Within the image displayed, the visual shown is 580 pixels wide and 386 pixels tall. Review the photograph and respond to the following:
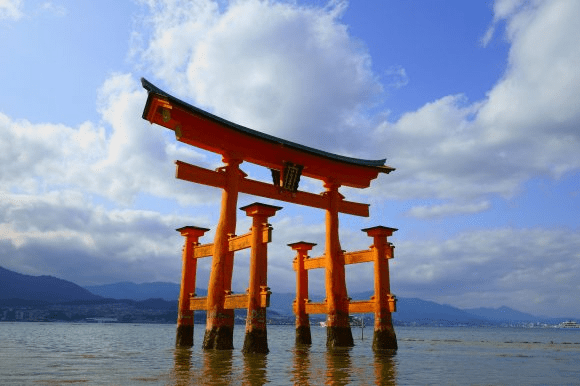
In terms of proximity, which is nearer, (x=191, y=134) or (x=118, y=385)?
(x=118, y=385)

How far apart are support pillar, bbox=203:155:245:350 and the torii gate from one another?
33mm

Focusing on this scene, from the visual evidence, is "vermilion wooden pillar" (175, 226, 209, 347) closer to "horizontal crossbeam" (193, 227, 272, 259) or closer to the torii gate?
the torii gate

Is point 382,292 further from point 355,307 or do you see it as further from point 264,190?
point 264,190

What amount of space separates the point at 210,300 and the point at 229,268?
48.9 inches

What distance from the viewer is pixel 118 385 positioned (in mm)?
8195

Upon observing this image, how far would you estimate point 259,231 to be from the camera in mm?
15000

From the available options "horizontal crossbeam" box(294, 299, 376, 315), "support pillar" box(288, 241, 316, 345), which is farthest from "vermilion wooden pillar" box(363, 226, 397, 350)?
"support pillar" box(288, 241, 316, 345)

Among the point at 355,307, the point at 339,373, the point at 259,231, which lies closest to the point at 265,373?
the point at 339,373

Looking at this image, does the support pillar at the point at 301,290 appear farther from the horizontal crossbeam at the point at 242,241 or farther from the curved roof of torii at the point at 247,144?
the horizontal crossbeam at the point at 242,241

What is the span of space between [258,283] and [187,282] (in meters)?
4.74

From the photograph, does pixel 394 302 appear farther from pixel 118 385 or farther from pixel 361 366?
pixel 118 385

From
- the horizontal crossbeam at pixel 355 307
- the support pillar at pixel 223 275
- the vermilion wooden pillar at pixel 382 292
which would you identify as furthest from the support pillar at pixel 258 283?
the vermilion wooden pillar at pixel 382 292

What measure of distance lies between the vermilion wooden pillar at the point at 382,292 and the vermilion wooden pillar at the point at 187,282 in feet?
23.4

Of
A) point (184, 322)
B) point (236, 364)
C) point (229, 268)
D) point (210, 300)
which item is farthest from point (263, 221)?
point (184, 322)
